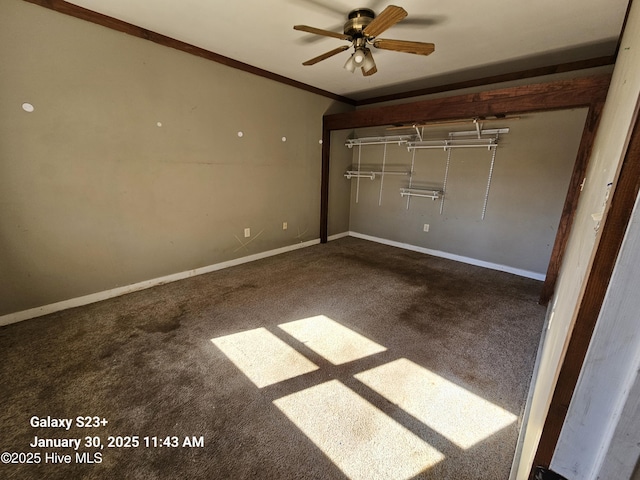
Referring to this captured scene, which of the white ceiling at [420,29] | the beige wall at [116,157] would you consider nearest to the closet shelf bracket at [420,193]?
the white ceiling at [420,29]

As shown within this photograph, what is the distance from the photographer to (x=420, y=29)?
94.0 inches

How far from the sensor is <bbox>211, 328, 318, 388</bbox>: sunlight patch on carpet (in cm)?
180

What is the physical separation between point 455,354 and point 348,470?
1201 mm

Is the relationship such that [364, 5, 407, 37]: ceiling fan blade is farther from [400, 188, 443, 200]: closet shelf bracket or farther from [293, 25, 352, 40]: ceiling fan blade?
[400, 188, 443, 200]: closet shelf bracket

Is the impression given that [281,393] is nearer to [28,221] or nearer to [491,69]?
[28,221]

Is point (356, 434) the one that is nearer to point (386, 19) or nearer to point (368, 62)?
point (386, 19)

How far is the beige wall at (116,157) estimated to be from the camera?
2125mm

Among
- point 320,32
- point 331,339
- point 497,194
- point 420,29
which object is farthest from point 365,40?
point 497,194

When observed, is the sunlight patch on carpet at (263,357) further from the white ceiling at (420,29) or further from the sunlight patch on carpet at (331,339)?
the white ceiling at (420,29)

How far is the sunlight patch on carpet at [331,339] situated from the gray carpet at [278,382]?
0.01 metres

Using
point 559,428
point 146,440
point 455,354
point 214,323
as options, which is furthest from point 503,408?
point 214,323

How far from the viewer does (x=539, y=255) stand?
11.2 feet

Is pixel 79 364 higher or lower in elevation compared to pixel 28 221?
lower

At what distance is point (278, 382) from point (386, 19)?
245cm
